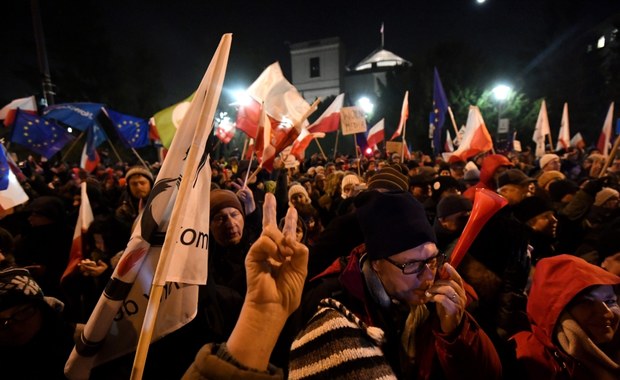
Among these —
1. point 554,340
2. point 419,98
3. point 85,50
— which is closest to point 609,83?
point 419,98

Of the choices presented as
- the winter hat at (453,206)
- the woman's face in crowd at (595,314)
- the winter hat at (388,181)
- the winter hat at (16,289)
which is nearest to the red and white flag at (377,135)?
the winter hat at (388,181)

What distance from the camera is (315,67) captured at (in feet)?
191

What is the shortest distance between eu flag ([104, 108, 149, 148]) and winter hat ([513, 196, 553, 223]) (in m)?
7.84

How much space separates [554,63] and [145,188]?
41772 mm

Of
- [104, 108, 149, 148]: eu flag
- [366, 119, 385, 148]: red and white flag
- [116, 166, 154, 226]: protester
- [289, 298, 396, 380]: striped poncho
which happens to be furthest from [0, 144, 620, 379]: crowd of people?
[366, 119, 385, 148]: red and white flag

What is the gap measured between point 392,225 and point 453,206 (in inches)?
68.3

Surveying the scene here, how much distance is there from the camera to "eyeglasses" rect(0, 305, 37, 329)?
1.90m

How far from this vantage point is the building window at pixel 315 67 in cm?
5762

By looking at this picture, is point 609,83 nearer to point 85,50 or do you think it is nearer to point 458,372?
point 458,372

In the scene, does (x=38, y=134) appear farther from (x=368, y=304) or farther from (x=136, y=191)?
(x=368, y=304)

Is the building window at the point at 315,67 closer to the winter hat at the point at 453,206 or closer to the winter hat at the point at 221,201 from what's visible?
the winter hat at the point at 453,206

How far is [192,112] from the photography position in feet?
5.80

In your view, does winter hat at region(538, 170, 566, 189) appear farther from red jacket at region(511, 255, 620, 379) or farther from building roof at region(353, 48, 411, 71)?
building roof at region(353, 48, 411, 71)

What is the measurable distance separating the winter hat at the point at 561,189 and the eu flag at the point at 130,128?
8.43m
